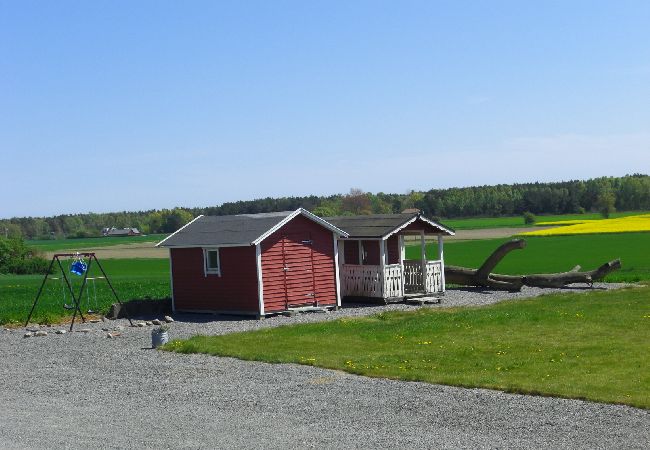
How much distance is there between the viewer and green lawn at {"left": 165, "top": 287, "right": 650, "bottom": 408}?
53.9 feet

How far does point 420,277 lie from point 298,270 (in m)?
5.98

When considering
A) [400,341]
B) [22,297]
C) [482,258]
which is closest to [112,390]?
[400,341]

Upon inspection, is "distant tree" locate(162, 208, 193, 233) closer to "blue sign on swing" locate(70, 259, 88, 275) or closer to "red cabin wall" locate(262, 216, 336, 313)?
"blue sign on swing" locate(70, 259, 88, 275)

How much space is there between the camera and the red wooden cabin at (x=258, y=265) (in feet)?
102

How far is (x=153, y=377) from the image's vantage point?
19.1m

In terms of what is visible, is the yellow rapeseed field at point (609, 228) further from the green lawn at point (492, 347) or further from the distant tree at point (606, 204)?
the green lawn at point (492, 347)

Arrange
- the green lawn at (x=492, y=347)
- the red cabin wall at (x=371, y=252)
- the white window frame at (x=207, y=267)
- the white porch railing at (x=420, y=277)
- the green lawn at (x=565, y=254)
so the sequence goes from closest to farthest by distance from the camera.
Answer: the green lawn at (x=492, y=347), the white window frame at (x=207, y=267), the red cabin wall at (x=371, y=252), the white porch railing at (x=420, y=277), the green lawn at (x=565, y=254)

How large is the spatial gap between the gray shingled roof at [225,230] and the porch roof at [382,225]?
3.26 meters

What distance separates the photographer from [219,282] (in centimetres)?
3231

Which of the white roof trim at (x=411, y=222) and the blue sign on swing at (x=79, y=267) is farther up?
the white roof trim at (x=411, y=222)

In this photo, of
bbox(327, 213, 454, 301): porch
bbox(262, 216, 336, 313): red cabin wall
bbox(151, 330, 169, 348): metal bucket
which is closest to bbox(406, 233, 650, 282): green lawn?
bbox(327, 213, 454, 301): porch

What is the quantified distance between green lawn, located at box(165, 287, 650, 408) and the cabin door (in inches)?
133

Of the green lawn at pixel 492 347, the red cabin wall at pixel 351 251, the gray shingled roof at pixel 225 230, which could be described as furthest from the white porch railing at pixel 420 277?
the gray shingled roof at pixel 225 230

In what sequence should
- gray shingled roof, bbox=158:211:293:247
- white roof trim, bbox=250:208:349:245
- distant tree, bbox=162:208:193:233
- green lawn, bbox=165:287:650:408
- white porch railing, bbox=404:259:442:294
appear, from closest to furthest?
green lawn, bbox=165:287:650:408
white roof trim, bbox=250:208:349:245
gray shingled roof, bbox=158:211:293:247
white porch railing, bbox=404:259:442:294
distant tree, bbox=162:208:193:233
